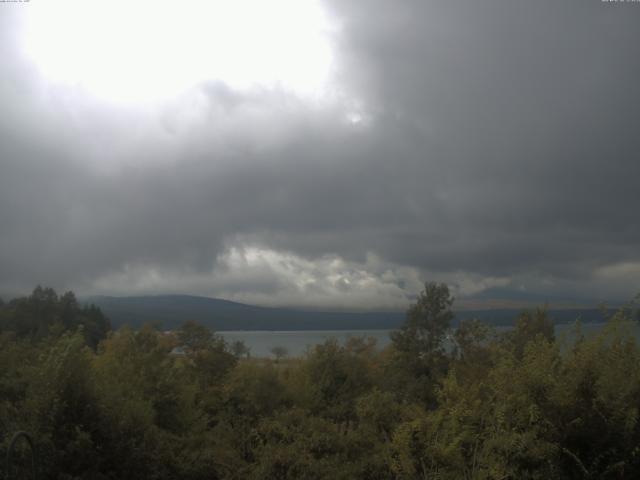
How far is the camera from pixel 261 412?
23.5 metres

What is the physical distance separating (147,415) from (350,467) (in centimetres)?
431

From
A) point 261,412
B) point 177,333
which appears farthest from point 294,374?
point 177,333

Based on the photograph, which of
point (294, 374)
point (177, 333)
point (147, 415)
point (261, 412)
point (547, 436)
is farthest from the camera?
point (177, 333)

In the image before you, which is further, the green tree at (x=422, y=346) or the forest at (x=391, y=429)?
the green tree at (x=422, y=346)

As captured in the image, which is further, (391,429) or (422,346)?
(422,346)

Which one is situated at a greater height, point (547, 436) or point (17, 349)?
point (17, 349)

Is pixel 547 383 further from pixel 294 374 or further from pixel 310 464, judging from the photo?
pixel 294 374

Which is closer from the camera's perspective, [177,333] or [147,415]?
[147,415]

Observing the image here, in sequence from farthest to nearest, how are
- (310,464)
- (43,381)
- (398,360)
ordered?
(398,360)
(310,464)
(43,381)

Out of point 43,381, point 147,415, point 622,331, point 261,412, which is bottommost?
point 261,412

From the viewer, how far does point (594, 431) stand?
8.58m

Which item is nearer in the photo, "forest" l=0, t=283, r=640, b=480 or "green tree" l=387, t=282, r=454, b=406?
"forest" l=0, t=283, r=640, b=480

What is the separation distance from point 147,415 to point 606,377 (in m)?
8.67

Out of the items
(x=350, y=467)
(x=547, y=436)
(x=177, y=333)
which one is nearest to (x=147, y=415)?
(x=350, y=467)
